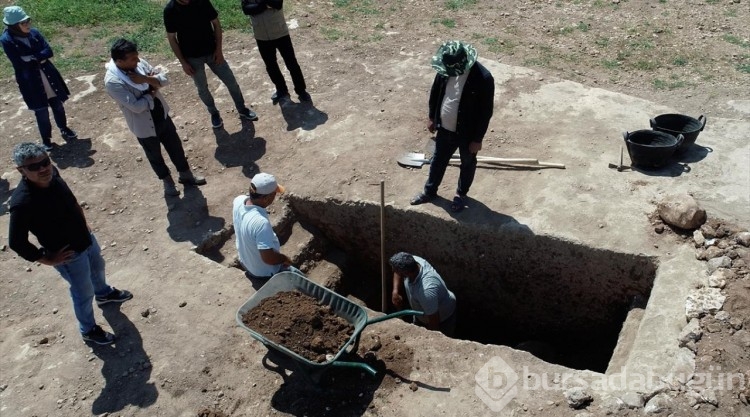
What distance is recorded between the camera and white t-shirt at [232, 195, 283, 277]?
5.32m

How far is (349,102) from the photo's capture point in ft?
28.4

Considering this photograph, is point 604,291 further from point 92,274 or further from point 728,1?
point 728,1

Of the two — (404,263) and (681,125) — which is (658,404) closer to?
(404,263)

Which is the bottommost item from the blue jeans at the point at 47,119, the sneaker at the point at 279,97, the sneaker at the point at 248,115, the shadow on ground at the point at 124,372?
the shadow on ground at the point at 124,372

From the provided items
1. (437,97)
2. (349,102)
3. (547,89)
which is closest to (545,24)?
(547,89)

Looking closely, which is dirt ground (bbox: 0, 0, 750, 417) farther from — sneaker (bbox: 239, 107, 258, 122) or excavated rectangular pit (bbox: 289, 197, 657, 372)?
excavated rectangular pit (bbox: 289, 197, 657, 372)

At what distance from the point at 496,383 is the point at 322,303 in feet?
5.18

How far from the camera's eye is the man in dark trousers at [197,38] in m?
7.39

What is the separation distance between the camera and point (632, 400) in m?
4.57

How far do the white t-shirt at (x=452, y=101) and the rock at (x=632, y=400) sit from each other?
108 inches

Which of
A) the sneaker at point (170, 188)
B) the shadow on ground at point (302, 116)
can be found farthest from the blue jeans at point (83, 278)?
the shadow on ground at point (302, 116)

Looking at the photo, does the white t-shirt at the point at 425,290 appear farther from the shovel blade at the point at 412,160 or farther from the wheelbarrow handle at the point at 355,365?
the shovel blade at the point at 412,160

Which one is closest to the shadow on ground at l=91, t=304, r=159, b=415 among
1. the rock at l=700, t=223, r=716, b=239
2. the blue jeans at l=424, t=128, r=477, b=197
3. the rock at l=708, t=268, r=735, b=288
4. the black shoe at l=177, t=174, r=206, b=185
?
the black shoe at l=177, t=174, r=206, b=185

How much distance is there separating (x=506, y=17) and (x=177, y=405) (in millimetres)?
8466
